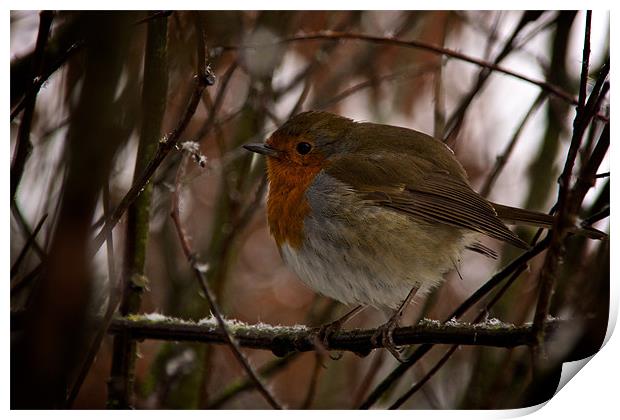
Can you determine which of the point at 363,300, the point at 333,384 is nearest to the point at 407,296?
the point at 363,300

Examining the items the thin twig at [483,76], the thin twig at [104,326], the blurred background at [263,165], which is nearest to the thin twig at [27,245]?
the blurred background at [263,165]

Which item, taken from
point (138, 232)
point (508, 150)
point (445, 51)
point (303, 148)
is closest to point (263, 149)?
point (303, 148)

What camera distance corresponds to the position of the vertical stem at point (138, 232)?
1473mm

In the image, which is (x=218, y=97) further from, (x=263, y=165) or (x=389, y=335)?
(x=389, y=335)

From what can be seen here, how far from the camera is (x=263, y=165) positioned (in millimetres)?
1912

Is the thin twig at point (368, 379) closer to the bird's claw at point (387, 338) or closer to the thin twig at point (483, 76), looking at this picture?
the bird's claw at point (387, 338)

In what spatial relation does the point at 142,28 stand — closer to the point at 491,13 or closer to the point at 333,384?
the point at 491,13

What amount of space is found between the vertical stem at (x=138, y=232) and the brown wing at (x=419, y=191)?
0.38 meters

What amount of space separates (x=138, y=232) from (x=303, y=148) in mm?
384

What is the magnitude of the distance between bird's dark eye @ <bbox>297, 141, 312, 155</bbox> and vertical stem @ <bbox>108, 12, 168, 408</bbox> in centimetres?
30

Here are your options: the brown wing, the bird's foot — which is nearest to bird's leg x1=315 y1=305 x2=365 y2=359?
the bird's foot

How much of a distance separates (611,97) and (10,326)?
1.35 m

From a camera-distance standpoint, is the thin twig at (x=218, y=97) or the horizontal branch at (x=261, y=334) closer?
the horizontal branch at (x=261, y=334)

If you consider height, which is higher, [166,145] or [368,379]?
[166,145]
